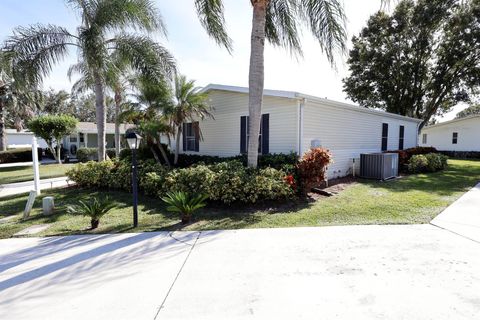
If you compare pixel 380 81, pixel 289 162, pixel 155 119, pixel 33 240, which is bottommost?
pixel 33 240

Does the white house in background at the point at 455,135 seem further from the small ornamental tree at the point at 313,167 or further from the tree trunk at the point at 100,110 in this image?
the tree trunk at the point at 100,110

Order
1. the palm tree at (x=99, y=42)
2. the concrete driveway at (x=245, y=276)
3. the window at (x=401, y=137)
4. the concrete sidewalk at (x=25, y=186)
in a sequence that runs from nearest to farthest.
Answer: the concrete driveway at (x=245, y=276) → the palm tree at (x=99, y=42) → the concrete sidewalk at (x=25, y=186) → the window at (x=401, y=137)

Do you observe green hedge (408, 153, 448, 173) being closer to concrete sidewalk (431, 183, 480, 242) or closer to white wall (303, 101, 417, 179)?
white wall (303, 101, 417, 179)

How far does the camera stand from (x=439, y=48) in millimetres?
20141

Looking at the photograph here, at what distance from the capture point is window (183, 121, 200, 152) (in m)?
13.3

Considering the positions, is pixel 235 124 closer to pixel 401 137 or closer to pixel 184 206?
pixel 184 206

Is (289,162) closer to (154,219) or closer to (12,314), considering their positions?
(154,219)

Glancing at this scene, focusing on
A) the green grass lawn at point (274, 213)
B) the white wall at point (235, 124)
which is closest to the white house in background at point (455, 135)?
the green grass lawn at point (274, 213)

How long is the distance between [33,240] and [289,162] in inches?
254

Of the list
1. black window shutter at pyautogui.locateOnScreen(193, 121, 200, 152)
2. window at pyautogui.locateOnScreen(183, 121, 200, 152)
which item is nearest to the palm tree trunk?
black window shutter at pyautogui.locateOnScreen(193, 121, 200, 152)

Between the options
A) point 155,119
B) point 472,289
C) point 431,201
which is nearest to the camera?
point 472,289

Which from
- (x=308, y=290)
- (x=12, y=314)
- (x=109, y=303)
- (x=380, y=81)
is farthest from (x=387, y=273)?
(x=380, y=81)

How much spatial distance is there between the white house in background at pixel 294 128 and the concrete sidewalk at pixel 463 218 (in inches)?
161

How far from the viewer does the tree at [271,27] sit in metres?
7.55
